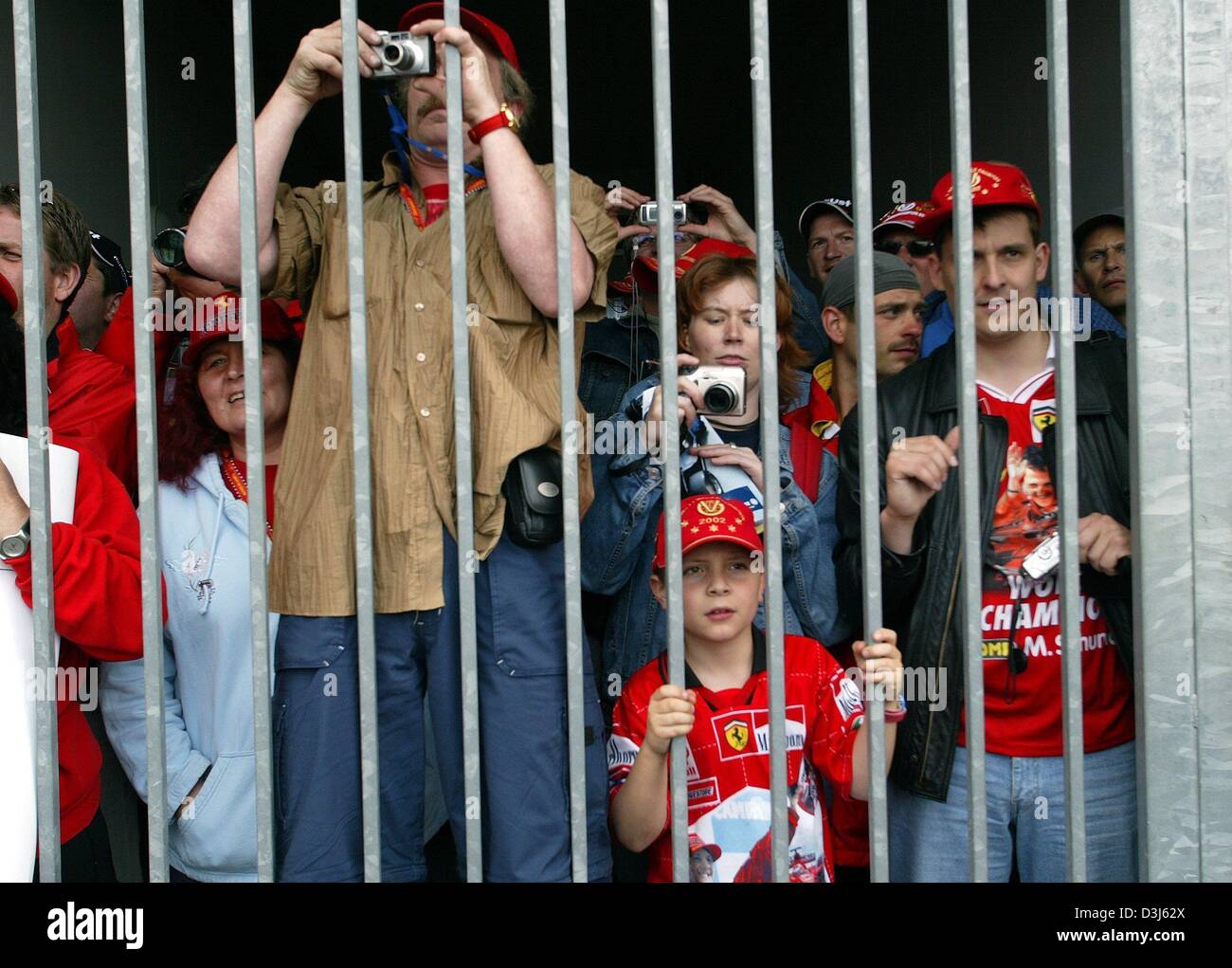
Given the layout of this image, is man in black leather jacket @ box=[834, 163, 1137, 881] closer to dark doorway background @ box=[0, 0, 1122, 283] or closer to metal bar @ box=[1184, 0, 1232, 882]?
metal bar @ box=[1184, 0, 1232, 882]

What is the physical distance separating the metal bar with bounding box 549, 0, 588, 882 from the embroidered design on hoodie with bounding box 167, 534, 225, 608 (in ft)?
3.47

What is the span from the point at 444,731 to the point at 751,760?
57cm

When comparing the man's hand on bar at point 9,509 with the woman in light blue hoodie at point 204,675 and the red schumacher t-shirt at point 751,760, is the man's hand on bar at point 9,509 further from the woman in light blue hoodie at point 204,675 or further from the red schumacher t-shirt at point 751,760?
the red schumacher t-shirt at point 751,760

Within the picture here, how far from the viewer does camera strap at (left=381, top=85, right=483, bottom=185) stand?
2.38 meters

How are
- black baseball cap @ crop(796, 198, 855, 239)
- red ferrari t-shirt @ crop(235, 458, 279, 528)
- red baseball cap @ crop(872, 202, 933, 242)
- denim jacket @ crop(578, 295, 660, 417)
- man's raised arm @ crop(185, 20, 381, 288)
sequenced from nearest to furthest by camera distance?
man's raised arm @ crop(185, 20, 381, 288) < red ferrari t-shirt @ crop(235, 458, 279, 528) < denim jacket @ crop(578, 295, 660, 417) < red baseball cap @ crop(872, 202, 933, 242) < black baseball cap @ crop(796, 198, 855, 239)

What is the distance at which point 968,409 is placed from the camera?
1923 mm

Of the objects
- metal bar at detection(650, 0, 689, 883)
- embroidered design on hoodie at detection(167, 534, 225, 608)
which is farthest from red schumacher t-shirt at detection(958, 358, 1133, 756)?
embroidered design on hoodie at detection(167, 534, 225, 608)

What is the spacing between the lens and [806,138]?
259 inches

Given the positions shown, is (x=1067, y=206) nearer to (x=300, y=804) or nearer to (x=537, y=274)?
(x=537, y=274)

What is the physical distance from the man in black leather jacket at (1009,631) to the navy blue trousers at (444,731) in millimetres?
596

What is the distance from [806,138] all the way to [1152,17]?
4674 millimetres

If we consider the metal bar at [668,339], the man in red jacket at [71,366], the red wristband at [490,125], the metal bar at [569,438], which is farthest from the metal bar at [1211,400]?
the man in red jacket at [71,366]

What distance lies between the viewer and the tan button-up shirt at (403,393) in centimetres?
221

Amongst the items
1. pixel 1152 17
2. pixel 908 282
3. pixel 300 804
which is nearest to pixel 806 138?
pixel 908 282
